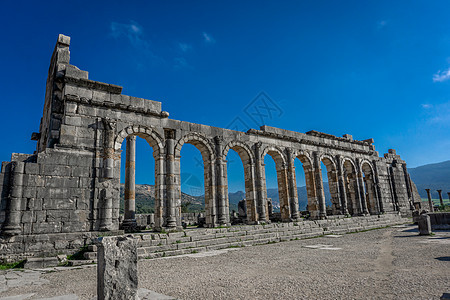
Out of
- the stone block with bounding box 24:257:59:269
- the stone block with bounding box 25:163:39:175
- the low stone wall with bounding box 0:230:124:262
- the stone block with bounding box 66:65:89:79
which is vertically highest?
the stone block with bounding box 66:65:89:79

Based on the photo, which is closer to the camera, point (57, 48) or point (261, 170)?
point (57, 48)

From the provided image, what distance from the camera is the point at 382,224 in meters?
17.7

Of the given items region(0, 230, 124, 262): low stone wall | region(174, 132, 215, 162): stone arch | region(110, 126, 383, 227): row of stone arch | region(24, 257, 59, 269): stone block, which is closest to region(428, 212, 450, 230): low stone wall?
region(110, 126, 383, 227): row of stone arch

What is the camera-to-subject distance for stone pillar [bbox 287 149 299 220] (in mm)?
16453

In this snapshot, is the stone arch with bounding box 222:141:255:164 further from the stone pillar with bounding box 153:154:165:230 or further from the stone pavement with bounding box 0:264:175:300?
the stone pavement with bounding box 0:264:175:300

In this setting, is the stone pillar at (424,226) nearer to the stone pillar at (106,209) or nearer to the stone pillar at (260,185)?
the stone pillar at (260,185)

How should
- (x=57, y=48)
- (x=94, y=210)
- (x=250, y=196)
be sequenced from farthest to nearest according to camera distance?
(x=250, y=196) → (x=57, y=48) → (x=94, y=210)

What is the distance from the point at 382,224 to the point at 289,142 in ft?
26.1

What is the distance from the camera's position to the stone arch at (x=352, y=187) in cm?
2062

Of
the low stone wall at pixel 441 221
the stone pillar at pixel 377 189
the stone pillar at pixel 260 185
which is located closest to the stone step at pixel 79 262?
the stone pillar at pixel 260 185

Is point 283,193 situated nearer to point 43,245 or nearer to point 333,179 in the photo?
point 333,179

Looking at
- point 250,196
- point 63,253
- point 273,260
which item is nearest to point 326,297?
point 273,260

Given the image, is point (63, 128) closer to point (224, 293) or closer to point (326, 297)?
point (224, 293)

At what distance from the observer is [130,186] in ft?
45.8
